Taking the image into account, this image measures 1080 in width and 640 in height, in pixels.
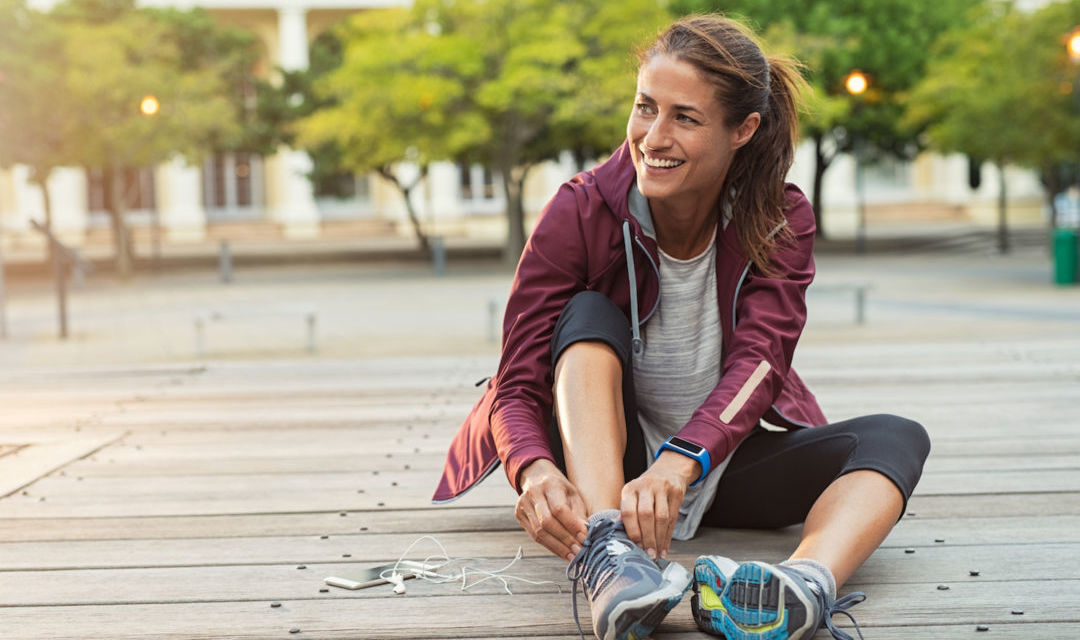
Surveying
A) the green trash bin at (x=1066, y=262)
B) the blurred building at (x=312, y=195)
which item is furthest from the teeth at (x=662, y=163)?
the blurred building at (x=312, y=195)

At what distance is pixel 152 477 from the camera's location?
416 centimetres

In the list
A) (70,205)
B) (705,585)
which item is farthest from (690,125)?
(70,205)

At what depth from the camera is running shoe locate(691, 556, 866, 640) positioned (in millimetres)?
2328

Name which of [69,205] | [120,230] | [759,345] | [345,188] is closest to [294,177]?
[345,188]

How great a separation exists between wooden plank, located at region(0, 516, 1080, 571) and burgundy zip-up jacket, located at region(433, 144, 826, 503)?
10.0 inches

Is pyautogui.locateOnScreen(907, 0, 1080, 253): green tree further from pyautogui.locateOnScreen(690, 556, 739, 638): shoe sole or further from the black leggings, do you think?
pyautogui.locateOnScreen(690, 556, 739, 638): shoe sole

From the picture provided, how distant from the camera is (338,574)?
9.67ft

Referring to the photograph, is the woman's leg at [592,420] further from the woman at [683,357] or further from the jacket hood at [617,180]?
the jacket hood at [617,180]

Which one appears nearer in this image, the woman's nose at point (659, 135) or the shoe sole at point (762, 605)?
the shoe sole at point (762, 605)

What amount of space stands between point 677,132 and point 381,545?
1.24 metres

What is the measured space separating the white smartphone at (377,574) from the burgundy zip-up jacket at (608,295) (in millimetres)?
179

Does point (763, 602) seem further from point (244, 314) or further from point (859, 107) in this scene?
point (859, 107)

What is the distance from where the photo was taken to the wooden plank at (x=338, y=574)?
2.80m

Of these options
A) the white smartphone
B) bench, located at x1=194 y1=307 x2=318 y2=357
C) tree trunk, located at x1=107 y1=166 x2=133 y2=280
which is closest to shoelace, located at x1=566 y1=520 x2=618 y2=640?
the white smartphone
